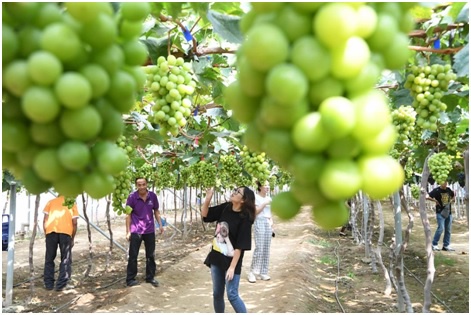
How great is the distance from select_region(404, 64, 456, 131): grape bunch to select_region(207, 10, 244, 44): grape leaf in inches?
39.0

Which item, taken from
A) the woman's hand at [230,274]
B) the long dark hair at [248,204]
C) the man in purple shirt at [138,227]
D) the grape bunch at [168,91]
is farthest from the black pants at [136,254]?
the grape bunch at [168,91]

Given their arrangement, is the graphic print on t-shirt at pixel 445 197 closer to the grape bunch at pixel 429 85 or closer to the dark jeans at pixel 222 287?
the dark jeans at pixel 222 287

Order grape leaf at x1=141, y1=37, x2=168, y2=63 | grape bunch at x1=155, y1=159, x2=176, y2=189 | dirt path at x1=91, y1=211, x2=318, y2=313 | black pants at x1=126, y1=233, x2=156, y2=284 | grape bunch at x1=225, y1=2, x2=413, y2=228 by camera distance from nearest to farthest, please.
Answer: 1. grape bunch at x1=225, y1=2, x2=413, y2=228
2. grape leaf at x1=141, y1=37, x2=168, y2=63
3. dirt path at x1=91, y1=211, x2=318, y2=313
4. black pants at x1=126, y1=233, x2=156, y2=284
5. grape bunch at x1=155, y1=159, x2=176, y2=189

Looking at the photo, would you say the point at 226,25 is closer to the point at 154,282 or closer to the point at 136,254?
the point at 136,254

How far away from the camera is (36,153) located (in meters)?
0.94

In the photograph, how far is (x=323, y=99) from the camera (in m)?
0.81

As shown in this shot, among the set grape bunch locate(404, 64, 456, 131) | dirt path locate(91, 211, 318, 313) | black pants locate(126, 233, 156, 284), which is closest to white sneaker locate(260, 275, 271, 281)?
dirt path locate(91, 211, 318, 313)

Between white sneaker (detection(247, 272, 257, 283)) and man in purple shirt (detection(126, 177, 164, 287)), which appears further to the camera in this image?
white sneaker (detection(247, 272, 257, 283))

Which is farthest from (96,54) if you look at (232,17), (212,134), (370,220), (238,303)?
(370,220)

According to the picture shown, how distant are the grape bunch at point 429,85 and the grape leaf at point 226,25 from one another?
99cm

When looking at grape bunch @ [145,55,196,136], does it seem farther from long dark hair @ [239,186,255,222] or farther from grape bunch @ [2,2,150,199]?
long dark hair @ [239,186,255,222]

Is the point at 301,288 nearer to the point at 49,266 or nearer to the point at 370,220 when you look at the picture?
the point at 370,220

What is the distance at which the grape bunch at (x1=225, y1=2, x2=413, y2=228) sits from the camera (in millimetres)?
771

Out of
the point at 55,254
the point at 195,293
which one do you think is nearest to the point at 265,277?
the point at 195,293
